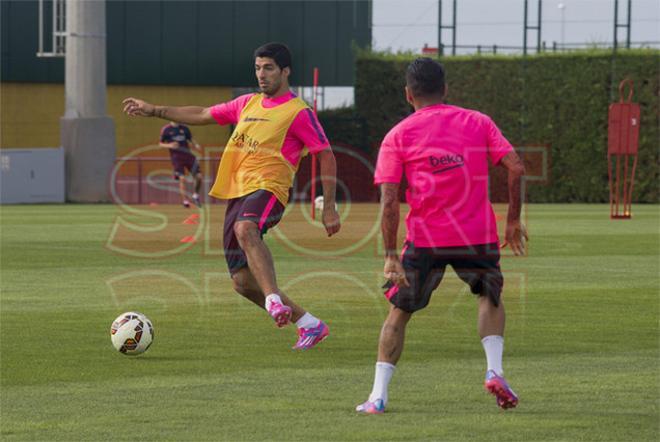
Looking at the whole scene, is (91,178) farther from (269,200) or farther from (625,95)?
(269,200)

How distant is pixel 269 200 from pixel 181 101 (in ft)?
123

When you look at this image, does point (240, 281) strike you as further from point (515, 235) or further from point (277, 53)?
point (515, 235)

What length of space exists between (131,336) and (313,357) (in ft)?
4.45

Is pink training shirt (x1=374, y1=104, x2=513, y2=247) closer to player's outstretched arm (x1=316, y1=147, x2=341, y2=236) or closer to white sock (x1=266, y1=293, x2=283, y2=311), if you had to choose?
player's outstretched arm (x1=316, y1=147, x2=341, y2=236)

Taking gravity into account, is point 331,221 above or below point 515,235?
below

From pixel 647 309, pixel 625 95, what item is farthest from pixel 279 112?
pixel 625 95

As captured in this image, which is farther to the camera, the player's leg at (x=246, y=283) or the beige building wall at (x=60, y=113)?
the beige building wall at (x=60, y=113)

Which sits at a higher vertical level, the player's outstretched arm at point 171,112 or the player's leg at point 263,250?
the player's outstretched arm at point 171,112

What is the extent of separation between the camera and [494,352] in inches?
320

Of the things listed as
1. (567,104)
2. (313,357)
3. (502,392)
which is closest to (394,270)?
(502,392)

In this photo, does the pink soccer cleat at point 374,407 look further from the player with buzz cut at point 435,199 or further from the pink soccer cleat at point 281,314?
the pink soccer cleat at point 281,314

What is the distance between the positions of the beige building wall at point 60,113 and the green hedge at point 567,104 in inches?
385

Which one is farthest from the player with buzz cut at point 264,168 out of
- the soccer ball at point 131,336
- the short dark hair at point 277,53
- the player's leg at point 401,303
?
the player's leg at point 401,303

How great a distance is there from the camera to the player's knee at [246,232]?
34.6 ft
